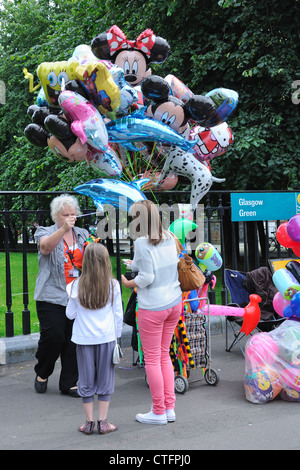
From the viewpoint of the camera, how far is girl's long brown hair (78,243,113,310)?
3816 mm

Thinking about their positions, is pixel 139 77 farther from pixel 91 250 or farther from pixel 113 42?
pixel 91 250

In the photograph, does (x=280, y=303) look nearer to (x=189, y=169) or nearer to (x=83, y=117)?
(x=189, y=169)

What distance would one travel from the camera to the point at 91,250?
3.86 metres

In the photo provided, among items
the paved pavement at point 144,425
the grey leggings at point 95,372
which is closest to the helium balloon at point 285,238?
the paved pavement at point 144,425

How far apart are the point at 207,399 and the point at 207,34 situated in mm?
8052

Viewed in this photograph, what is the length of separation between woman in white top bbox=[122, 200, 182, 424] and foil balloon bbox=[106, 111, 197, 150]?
1.17 m

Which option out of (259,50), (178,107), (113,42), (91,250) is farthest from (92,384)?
(259,50)

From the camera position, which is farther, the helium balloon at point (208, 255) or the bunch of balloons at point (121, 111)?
the helium balloon at point (208, 255)

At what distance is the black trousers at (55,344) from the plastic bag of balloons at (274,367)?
5.10ft

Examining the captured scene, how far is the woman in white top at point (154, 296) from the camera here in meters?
3.99

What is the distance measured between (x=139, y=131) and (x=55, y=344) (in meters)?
2.08

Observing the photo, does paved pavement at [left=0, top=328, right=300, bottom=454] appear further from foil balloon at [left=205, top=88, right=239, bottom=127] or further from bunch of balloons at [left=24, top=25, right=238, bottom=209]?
foil balloon at [left=205, top=88, right=239, bottom=127]

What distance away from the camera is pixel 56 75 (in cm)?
480

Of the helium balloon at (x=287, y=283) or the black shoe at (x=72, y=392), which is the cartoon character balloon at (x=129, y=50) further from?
the black shoe at (x=72, y=392)
